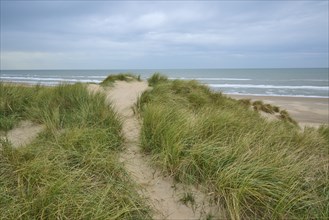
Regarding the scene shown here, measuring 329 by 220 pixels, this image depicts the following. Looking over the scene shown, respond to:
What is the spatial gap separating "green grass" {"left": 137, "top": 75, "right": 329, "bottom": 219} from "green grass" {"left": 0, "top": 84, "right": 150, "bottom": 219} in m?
0.63

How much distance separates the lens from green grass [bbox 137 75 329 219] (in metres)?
2.77

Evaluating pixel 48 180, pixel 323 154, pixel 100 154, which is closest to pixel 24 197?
pixel 48 180

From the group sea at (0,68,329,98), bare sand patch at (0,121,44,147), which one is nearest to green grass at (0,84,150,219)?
bare sand patch at (0,121,44,147)

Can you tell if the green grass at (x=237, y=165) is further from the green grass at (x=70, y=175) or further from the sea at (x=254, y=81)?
the sea at (x=254, y=81)

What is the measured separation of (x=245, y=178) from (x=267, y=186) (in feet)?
0.85

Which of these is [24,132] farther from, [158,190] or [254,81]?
[254,81]

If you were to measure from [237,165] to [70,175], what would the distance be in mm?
1875

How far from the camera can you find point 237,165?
317cm

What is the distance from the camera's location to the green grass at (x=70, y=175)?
2418mm

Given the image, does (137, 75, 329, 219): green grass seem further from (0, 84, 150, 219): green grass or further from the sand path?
(0, 84, 150, 219): green grass

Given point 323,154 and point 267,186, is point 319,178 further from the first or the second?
point 323,154

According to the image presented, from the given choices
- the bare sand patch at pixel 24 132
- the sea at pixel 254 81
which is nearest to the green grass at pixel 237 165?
the bare sand patch at pixel 24 132

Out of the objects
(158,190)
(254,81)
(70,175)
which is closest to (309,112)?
(158,190)

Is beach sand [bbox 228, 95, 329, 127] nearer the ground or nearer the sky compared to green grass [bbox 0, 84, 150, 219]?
nearer the ground
